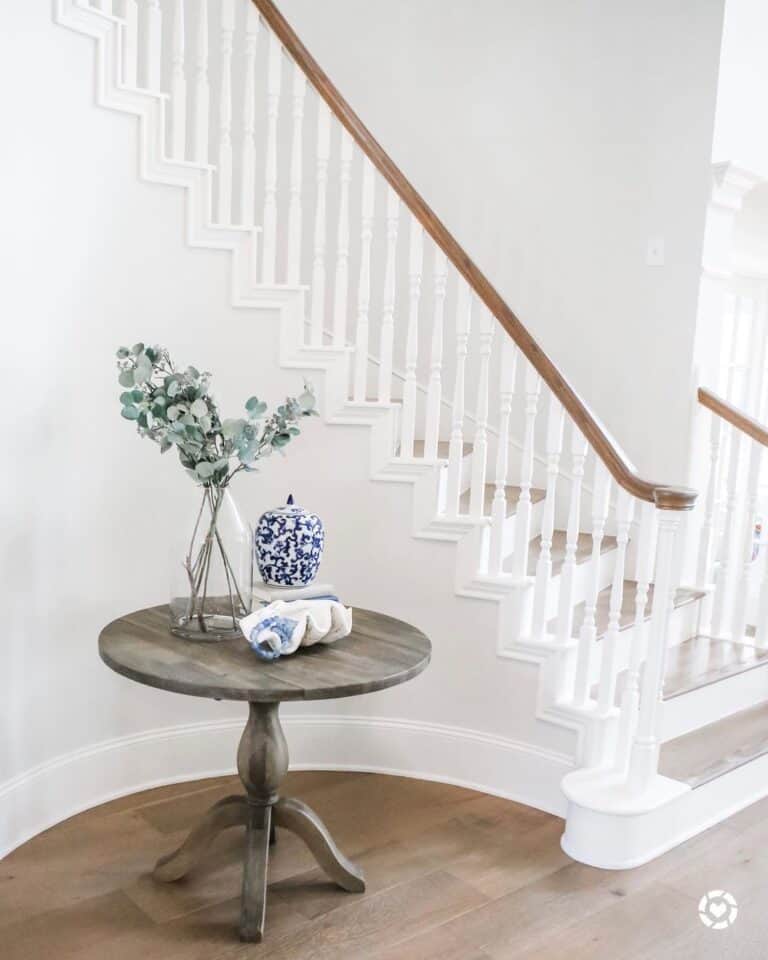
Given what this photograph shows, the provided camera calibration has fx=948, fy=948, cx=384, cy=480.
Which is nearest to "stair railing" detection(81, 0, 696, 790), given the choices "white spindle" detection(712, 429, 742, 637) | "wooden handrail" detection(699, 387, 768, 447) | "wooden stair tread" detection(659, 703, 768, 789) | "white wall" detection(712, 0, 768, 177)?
"wooden stair tread" detection(659, 703, 768, 789)

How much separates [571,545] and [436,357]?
29.3 inches

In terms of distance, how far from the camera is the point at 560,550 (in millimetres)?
3711

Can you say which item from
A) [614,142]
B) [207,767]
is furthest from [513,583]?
[614,142]

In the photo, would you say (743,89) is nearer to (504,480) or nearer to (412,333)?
(412,333)

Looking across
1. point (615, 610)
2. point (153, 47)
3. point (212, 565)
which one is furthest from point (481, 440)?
point (153, 47)

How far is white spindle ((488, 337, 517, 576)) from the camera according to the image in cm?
298

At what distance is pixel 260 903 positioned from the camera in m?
2.30

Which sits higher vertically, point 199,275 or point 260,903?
point 199,275

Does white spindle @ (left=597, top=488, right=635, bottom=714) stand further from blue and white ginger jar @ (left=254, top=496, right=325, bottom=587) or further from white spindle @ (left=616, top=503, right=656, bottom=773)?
blue and white ginger jar @ (left=254, top=496, right=325, bottom=587)

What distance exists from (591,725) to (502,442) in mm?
922

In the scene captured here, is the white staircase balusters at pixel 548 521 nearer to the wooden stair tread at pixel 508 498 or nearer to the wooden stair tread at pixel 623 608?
the wooden stair tread at pixel 623 608

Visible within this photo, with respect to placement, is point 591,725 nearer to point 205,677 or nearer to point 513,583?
point 513,583

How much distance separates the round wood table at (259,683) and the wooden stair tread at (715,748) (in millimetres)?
1147

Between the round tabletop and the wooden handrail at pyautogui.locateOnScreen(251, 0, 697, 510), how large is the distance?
790 millimetres
